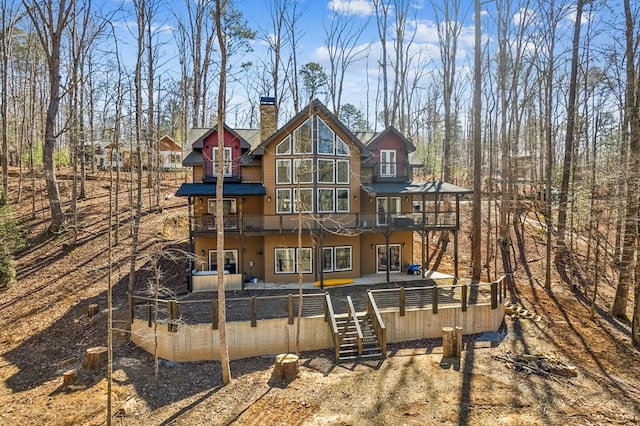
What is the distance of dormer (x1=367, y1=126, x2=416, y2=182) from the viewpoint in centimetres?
1969

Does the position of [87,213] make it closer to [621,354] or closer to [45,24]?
[45,24]

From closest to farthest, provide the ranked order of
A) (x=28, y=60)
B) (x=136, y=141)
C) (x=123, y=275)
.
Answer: (x=136, y=141) → (x=123, y=275) → (x=28, y=60)

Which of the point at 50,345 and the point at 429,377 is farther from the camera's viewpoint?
the point at 50,345

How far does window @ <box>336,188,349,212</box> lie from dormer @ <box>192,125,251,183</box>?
185 inches

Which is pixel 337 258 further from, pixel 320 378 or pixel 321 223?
pixel 320 378

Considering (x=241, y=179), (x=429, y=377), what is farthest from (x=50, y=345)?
(x=429, y=377)

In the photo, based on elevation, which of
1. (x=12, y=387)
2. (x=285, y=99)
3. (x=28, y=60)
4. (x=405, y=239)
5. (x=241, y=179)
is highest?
(x=28, y=60)

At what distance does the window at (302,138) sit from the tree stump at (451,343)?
9959 mm

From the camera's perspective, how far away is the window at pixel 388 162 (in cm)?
1989

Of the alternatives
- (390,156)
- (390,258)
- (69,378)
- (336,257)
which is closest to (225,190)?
(336,257)

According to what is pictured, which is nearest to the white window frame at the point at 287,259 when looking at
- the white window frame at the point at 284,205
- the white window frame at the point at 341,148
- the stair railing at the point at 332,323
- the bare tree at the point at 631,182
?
the white window frame at the point at 284,205

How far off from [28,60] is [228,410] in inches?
1307

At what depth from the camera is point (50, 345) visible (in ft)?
42.1

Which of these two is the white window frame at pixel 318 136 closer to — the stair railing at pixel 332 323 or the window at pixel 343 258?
the window at pixel 343 258
